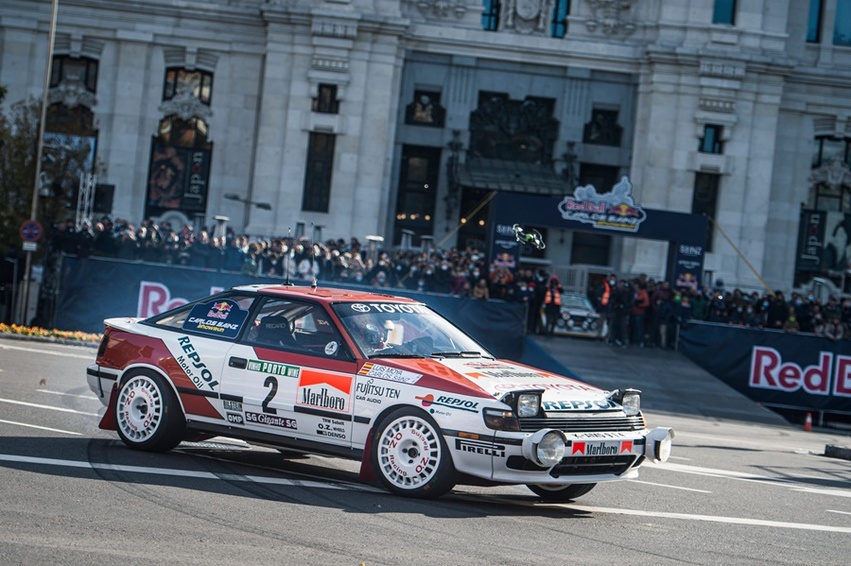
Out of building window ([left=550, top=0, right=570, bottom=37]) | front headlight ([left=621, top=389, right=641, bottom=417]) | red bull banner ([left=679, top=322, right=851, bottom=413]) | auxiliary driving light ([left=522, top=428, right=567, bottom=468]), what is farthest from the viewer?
building window ([left=550, top=0, right=570, bottom=37])

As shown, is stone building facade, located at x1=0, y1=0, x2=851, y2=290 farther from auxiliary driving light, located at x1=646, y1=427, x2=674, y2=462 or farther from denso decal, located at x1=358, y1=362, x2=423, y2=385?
auxiliary driving light, located at x1=646, y1=427, x2=674, y2=462

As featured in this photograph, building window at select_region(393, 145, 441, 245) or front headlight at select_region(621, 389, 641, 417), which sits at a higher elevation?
building window at select_region(393, 145, 441, 245)

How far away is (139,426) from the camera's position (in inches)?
419

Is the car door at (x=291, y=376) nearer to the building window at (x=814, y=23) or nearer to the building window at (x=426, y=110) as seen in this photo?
the building window at (x=426, y=110)

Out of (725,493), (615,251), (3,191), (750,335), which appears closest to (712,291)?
(750,335)

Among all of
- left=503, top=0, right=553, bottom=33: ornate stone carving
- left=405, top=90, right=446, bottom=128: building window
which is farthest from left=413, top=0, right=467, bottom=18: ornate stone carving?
left=405, top=90, right=446, bottom=128: building window

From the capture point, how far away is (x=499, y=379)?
9625mm

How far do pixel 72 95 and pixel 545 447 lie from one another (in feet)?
137

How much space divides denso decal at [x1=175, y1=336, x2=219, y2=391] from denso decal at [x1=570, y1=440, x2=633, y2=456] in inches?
121

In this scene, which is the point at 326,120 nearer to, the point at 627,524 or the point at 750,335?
the point at 750,335

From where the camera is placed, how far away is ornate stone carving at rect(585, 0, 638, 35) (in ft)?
155

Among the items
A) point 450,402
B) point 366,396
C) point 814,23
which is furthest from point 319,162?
point 450,402

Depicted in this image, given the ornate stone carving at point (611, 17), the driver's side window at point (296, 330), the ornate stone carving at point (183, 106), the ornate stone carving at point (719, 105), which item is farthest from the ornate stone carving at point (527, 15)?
the driver's side window at point (296, 330)

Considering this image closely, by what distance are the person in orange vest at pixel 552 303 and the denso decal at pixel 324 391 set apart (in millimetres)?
21603
